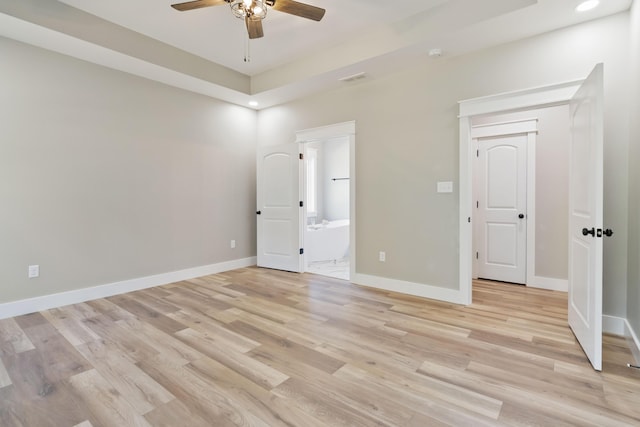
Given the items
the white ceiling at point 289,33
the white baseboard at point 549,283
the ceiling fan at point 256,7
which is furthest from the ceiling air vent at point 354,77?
the white baseboard at point 549,283

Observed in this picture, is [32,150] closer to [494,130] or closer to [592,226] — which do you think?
[592,226]

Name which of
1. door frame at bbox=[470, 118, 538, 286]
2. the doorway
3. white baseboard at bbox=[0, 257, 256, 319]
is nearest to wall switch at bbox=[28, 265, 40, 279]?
white baseboard at bbox=[0, 257, 256, 319]

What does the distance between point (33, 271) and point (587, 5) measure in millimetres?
5595

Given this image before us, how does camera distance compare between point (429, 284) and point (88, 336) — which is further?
point (429, 284)

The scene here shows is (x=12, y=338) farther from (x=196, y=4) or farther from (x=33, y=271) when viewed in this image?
(x=196, y=4)

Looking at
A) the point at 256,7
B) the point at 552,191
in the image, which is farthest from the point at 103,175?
the point at 552,191

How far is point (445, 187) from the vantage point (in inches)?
135

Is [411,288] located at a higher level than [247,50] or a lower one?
lower

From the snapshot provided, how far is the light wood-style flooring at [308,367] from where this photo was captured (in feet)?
5.31

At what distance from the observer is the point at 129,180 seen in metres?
3.82

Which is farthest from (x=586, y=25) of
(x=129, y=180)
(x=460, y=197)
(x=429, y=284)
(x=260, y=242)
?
(x=129, y=180)

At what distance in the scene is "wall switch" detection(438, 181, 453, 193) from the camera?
3406 millimetres

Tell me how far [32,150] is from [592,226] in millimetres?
4922

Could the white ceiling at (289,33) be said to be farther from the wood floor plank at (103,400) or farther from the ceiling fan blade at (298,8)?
the wood floor plank at (103,400)
